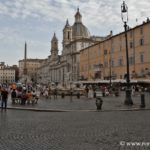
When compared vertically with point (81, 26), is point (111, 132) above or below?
below

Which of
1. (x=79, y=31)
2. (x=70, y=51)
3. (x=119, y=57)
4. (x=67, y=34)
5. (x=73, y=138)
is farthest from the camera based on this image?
(x=67, y=34)

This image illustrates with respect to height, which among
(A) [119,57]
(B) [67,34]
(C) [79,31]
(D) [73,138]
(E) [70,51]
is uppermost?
(B) [67,34]

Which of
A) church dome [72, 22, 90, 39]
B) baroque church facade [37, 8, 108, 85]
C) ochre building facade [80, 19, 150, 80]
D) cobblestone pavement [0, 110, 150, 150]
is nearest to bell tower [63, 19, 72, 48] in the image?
baroque church facade [37, 8, 108, 85]

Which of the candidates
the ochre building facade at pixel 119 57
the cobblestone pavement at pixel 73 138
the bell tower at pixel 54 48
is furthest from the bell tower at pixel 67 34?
the cobblestone pavement at pixel 73 138

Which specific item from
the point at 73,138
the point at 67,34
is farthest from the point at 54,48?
the point at 73,138

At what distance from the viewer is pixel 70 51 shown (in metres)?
119

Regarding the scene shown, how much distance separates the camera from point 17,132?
9875 millimetres

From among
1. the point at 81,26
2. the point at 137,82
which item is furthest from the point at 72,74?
the point at 137,82

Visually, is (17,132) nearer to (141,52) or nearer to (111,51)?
(141,52)

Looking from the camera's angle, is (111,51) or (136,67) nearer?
(136,67)

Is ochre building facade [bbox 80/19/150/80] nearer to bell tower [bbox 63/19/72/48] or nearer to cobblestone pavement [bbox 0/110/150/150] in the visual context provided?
bell tower [bbox 63/19/72/48]

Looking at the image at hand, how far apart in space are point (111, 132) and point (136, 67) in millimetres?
51578

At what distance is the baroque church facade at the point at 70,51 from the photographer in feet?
368

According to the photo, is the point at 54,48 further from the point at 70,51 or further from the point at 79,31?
the point at 70,51
